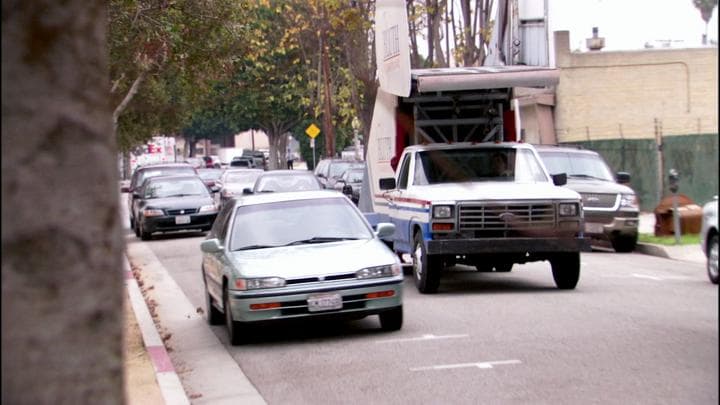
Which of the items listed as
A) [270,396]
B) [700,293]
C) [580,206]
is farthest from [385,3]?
[270,396]

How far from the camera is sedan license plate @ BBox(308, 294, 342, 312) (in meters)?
11.0

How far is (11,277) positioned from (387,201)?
14539 millimetres

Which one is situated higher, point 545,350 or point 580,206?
point 580,206

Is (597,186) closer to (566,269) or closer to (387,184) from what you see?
(387,184)

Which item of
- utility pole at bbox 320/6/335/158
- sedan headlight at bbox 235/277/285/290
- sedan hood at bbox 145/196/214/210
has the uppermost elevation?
utility pole at bbox 320/6/335/158

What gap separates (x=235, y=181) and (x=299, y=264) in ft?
87.9

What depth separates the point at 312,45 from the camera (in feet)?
155

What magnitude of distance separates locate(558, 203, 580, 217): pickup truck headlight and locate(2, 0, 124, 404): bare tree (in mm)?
11929

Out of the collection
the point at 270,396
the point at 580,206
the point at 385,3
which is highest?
the point at 385,3

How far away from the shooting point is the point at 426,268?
14.4 m

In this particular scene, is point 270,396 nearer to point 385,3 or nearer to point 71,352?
point 71,352

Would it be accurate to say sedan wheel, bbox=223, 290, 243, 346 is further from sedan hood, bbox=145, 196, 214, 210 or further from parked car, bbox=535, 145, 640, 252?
sedan hood, bbox=145, 196, 214, 210

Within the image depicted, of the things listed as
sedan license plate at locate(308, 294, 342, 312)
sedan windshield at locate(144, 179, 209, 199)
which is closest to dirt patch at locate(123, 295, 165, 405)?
sedan license plate at locate(308, 294, 342, 312)

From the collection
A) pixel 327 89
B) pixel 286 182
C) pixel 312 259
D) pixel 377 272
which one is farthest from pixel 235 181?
pixel 377 272
